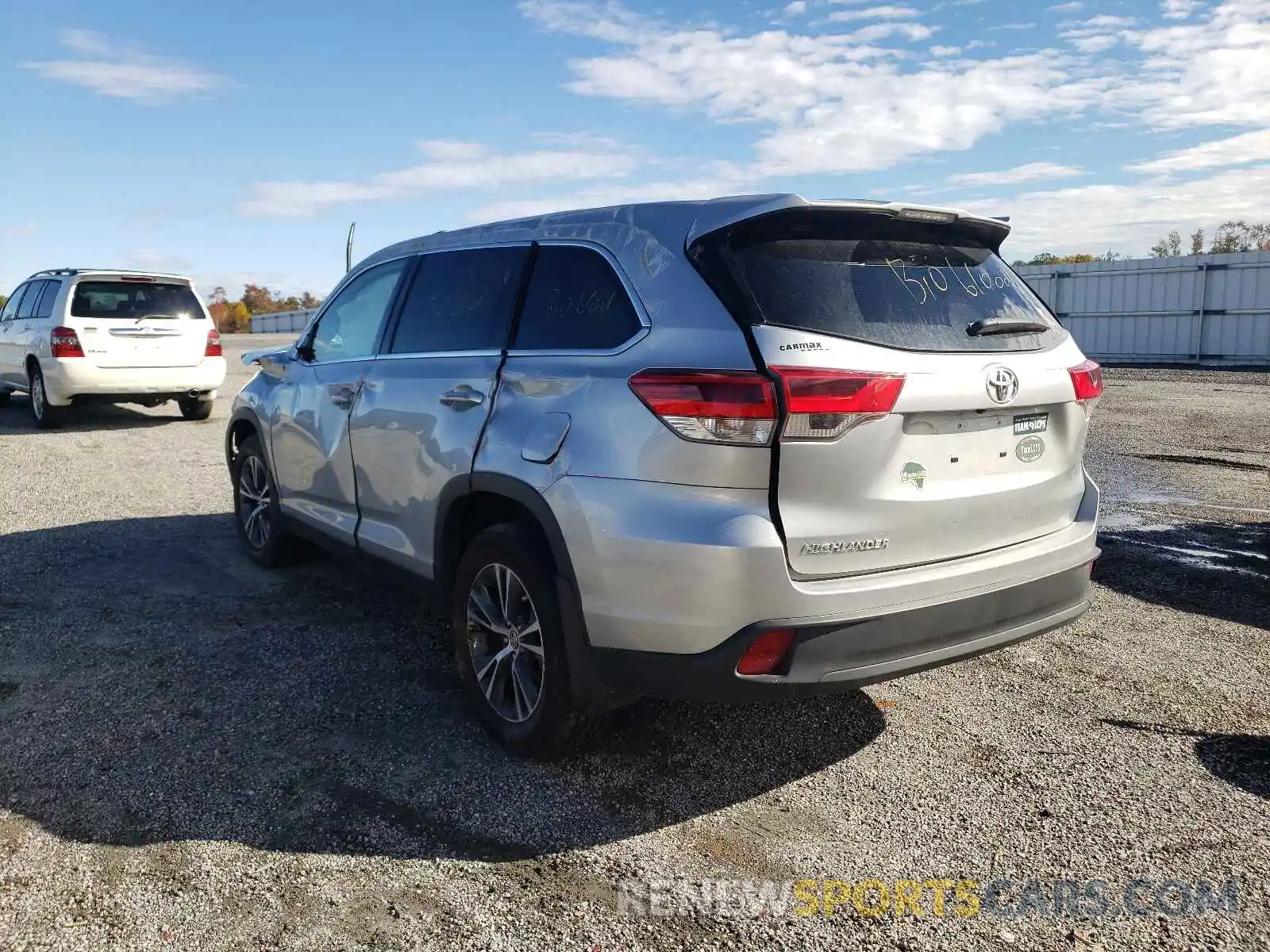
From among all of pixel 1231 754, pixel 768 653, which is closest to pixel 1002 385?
pixel 768 653

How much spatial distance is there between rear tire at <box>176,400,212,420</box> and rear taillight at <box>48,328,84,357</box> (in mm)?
1654

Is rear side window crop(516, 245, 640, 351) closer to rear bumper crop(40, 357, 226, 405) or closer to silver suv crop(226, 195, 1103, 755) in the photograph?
silver suv crop(226, 195, 1103, 755)

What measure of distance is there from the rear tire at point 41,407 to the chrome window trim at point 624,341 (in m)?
11.2

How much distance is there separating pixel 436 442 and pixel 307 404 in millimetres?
1552

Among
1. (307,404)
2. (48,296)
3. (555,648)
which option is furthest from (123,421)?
(555,648)

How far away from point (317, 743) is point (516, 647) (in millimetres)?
849

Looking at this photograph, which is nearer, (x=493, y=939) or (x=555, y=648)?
(x=493, y=939)

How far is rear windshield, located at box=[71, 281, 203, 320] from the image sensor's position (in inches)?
488

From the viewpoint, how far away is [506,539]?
3.57 metres

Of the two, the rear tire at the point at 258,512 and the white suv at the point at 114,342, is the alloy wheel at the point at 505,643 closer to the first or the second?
the rear tire at the point at 258,512

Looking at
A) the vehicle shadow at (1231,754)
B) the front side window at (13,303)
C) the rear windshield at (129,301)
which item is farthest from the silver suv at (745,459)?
the front side window at (13,303)

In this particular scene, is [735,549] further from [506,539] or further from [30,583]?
[30,583]

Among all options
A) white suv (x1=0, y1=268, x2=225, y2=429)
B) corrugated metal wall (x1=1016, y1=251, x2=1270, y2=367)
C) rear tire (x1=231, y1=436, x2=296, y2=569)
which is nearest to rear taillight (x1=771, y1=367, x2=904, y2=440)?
rear tire (x1=231, y1=436, x2=296, y2=569)

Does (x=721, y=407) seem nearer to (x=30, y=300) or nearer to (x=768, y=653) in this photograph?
(x=768, y=653)
